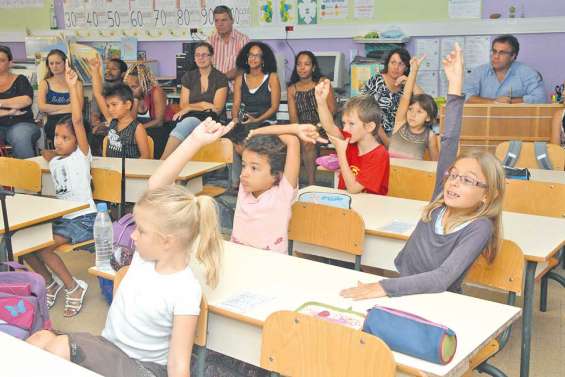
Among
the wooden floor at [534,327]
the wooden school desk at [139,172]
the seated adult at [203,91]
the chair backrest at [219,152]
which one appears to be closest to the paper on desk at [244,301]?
the wooden floor at [534,327]

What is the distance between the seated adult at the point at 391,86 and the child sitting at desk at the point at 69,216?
8.14 feet

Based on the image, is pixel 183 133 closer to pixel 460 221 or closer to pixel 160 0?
pixel 160 0

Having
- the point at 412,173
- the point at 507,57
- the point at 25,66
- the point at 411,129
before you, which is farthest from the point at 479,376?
the point at 25,66

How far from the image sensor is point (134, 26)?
7980mm

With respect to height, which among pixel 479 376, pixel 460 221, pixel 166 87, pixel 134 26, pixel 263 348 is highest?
pixel 134 26

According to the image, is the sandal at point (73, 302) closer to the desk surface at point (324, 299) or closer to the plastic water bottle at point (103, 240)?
the plastic water bottle at point (103, 240)

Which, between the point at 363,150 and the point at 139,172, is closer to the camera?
the point at 363,150

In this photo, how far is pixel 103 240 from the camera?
284cm

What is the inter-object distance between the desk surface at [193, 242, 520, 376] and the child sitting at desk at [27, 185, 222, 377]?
6.1 inches

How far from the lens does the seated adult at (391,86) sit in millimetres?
5590

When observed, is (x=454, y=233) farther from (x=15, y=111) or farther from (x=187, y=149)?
(x=15, y=111)

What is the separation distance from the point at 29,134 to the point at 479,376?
4.64 meters

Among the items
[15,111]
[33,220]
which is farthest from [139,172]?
[15,111]

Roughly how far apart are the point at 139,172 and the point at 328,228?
65.6 inches
